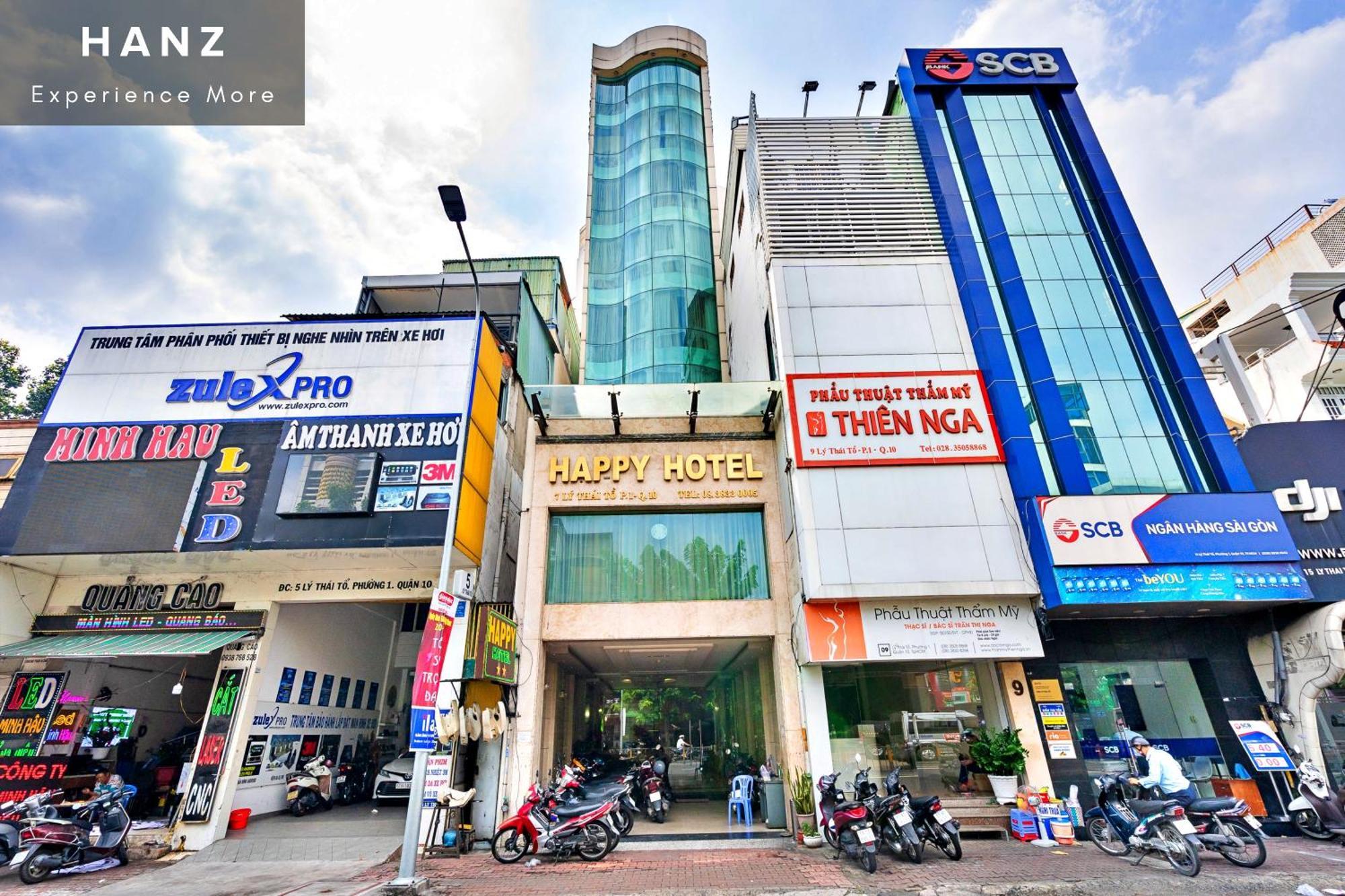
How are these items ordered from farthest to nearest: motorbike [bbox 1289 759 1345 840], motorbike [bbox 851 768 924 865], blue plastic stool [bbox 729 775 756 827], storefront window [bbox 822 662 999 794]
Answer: blue plastic stool [bbox 729 775 756 827] → storefront window [bbox 822 662 999 794] → motorbike [bbox 1289 759 1345 840] → motorbike [bbox 851 768 924 865]

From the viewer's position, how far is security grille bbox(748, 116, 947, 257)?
15.7m

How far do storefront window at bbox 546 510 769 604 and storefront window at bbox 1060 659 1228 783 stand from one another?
7037mm

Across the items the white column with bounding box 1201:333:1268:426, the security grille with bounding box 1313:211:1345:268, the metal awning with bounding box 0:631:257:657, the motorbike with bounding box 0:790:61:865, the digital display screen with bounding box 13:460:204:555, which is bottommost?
the motorbike with bounding box 0:790:61:865

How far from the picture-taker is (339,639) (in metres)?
17.2

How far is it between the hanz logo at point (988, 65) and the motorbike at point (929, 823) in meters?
20.0

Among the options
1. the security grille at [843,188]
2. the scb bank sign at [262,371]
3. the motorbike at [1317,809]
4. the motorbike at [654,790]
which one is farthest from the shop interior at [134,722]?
the motorbike at [1317,809]

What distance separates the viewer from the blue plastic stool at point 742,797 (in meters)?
12.4

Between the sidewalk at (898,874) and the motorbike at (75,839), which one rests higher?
the motorbike at (75,839)

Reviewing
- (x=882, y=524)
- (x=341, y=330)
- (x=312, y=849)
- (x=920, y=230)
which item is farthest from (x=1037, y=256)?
(x=312, y=849)

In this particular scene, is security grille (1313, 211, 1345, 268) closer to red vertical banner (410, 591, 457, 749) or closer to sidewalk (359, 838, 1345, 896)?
sidewalk (359, 838, 1345, 896)

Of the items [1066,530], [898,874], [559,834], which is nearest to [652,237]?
[1066,530]

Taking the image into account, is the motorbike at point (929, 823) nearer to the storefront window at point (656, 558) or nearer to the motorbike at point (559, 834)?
the motorbike at point (559, 834)

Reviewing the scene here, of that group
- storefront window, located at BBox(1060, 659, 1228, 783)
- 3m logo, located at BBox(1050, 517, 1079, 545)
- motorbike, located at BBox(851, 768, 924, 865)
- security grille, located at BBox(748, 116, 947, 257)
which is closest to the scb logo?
3m logo, located at BBox(1050, 517, 1079, 545)

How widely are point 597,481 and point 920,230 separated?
1125 cm
